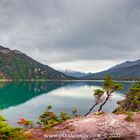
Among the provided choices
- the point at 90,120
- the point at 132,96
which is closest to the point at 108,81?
the point at 132,96

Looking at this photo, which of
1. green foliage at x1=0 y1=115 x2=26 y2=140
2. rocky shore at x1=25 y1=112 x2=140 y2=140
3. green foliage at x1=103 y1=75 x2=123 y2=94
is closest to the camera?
rocky shore at x1=25 y1=112 x2=140 y2=140

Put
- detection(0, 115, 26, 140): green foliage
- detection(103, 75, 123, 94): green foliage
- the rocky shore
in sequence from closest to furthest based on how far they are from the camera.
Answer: the rocky shore, detection(0, 115, 26, 140): green foliage, detection(103, 75, 123, 94): green foliage

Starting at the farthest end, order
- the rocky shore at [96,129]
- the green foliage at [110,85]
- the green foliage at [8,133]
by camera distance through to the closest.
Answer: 1. the green foliage at [110,85]
2. the green foliage at [8,133]
3. the rocky shore at [96,129]

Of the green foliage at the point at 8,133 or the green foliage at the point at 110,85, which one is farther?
the green foliage at the point at 110,85

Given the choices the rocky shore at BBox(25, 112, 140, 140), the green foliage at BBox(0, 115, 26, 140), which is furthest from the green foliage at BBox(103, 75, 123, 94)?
the green foliage at BBox(0, 115, 26, 140)

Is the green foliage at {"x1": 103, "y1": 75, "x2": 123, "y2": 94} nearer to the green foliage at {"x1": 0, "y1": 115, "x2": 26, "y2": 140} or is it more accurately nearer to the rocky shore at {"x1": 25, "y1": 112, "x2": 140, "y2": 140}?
the rocky shore at {"x1": 25, "y1": 112, "x2": 140, "y2": 140}

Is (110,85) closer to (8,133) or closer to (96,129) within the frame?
(96,129)

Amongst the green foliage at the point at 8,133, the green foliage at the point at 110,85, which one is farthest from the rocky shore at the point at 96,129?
the green foliage at the point at 110,85

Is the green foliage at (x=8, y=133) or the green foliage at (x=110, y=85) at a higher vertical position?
the green foliage at (x=110, y=85)

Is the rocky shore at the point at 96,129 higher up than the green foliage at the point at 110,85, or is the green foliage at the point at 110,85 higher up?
the green foliage at the point at 110,85

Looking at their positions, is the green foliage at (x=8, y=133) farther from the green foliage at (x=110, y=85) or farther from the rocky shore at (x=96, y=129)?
the green foliage at (x=110, y=85)

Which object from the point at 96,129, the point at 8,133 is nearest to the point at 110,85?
the point at 96,129

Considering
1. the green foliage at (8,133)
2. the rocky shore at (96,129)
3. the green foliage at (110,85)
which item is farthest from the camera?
the green foliage at (110,85)

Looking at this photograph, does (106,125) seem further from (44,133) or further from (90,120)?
(44,133)
